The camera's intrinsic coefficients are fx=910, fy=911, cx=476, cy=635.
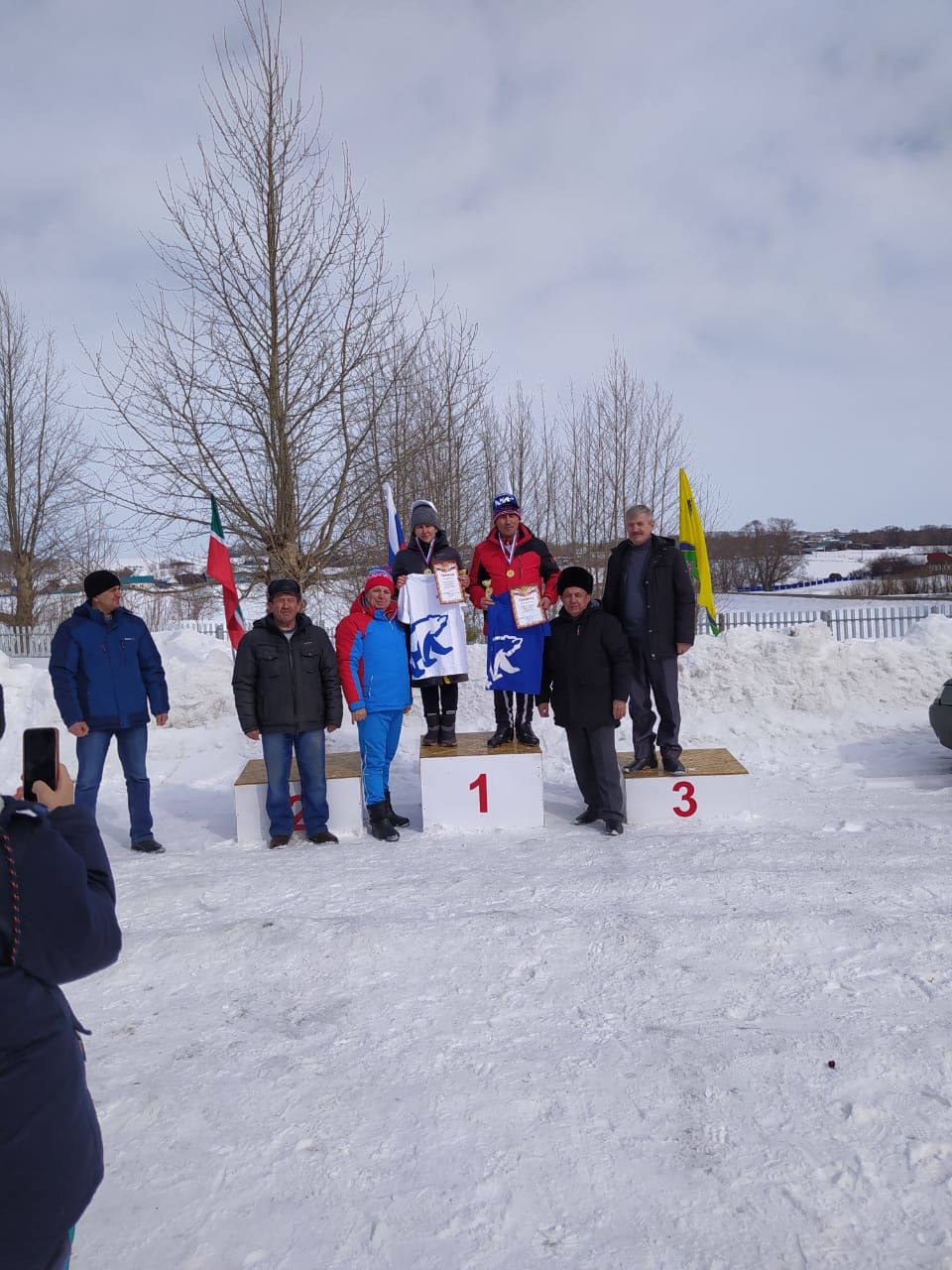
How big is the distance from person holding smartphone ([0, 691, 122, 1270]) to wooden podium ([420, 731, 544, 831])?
205 inches

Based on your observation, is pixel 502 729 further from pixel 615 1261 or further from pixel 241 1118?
pixel 615 1261

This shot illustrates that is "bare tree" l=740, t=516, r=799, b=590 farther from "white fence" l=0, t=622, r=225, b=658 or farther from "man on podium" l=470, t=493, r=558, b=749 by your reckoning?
"man on podium" l=470, t=493, r=558, b=749

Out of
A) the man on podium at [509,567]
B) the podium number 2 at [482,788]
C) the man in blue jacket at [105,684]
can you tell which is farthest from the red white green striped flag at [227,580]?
the podium number 2 at [482,788]

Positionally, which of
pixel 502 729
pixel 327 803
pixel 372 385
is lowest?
pixel 327 803

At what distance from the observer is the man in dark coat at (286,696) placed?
6.57 m

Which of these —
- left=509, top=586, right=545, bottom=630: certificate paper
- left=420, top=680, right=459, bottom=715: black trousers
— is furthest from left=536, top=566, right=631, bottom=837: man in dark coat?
left=420, top=680, right=459, bottom=715: black trousers

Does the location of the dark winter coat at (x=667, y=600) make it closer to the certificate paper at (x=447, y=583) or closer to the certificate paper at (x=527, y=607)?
the certificate paper at (x=527, y=607)

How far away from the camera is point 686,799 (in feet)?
22.8

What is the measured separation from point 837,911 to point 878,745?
5.70m

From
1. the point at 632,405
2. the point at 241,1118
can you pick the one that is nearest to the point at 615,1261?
the point at 241,1118

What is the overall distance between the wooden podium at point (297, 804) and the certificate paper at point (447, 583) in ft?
5.10

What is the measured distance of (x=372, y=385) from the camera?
11.0 m

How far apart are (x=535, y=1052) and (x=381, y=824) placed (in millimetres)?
3516

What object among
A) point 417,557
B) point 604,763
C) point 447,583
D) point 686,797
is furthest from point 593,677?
point 417,557
